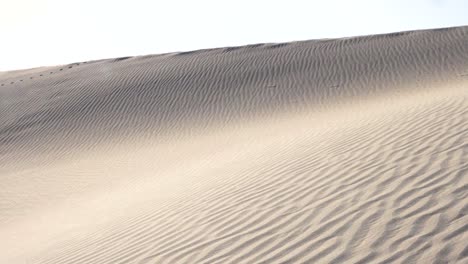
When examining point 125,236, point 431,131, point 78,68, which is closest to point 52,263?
point 125,236

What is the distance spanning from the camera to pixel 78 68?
2444 cm

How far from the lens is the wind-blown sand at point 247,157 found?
418 cm

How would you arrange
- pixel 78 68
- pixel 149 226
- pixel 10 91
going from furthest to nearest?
pixel 78 68 < pixel 10 91 < pixel 149 226

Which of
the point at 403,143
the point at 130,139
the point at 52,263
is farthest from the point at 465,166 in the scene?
the point at 130,139

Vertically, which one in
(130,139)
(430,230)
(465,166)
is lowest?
(430,230)

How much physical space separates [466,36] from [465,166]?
1680cm

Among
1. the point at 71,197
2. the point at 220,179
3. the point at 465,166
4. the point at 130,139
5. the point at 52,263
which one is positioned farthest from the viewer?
the point at 130,139

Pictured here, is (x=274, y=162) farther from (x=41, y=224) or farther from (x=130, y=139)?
(x=130, y=139)

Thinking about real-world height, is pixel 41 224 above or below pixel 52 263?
above

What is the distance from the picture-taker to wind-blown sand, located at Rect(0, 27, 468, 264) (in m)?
4.18

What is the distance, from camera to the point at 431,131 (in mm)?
6410

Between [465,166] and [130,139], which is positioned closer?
[465,166]

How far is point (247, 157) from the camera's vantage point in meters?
8.71

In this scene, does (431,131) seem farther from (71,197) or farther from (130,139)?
(130,139)
